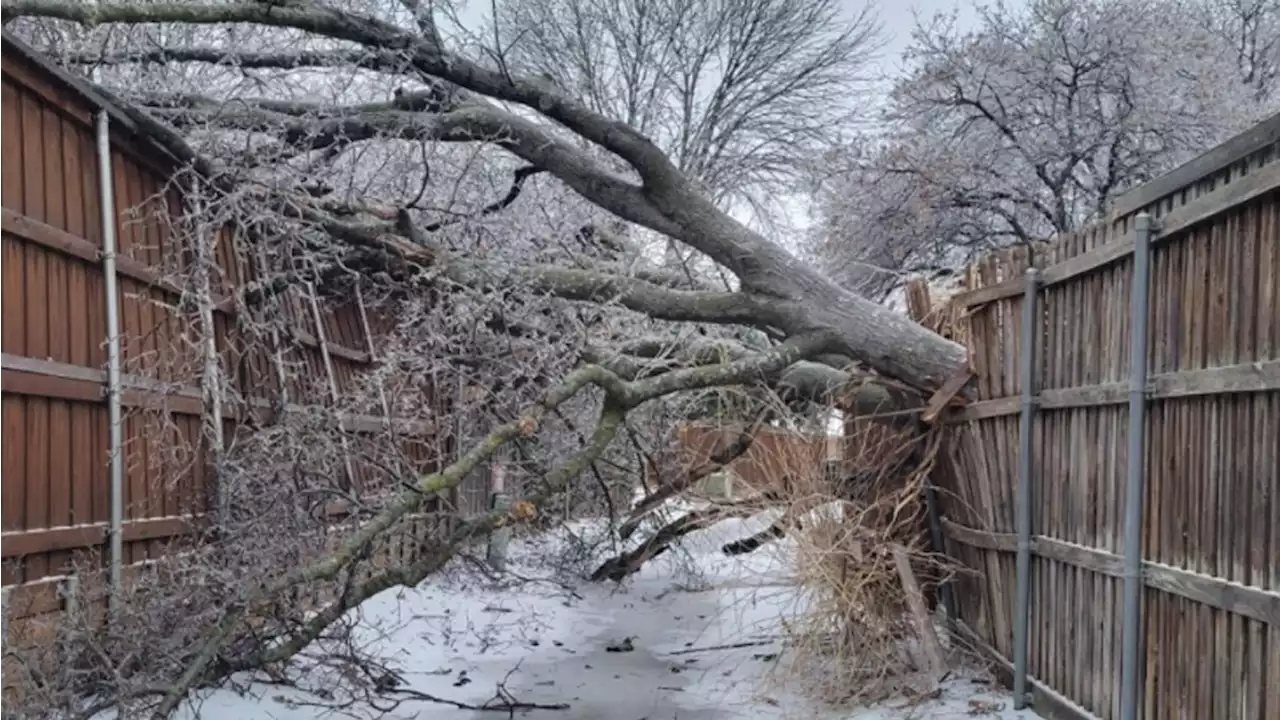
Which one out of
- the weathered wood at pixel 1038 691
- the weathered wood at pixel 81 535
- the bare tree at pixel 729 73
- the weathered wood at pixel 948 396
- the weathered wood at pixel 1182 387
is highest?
the bare tree at pixel 729 73

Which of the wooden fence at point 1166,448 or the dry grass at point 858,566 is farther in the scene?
the dry grass at point 858,566

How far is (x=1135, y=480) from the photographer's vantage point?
11.8 feet

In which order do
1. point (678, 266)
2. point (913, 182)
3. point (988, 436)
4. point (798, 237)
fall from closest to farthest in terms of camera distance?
point (988, 436) → point (678, 266) → point (913, 182) → point (798, 237)

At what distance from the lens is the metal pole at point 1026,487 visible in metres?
4.76

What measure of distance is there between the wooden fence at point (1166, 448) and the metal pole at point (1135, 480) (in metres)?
0.03

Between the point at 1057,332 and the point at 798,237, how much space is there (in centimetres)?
1260

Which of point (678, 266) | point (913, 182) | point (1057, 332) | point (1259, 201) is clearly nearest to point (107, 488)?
point (1057, 332)

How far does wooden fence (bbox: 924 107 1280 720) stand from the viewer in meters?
2.88

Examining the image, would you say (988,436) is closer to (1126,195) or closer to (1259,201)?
(1126,195)

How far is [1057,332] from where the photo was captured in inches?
179

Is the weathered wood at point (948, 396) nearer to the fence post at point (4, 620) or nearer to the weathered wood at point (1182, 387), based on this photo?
the weathered wood at point (1182, 387)

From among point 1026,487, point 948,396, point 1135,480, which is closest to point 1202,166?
point 1135,480

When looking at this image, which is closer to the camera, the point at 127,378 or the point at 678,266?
the point at 127,378

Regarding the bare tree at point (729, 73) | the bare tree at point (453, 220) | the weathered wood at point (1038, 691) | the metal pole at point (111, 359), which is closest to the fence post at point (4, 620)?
the metal pole at point (111, 359)
